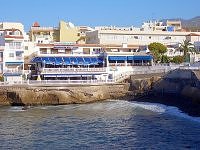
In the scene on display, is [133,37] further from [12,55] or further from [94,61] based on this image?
[12,55]

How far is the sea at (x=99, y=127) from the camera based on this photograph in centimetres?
2765

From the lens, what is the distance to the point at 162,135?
30.0m

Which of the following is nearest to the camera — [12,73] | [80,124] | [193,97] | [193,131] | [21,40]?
[193,131]

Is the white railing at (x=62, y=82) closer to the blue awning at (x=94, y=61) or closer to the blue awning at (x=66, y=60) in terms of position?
the blue awning at (x=94, y=61)

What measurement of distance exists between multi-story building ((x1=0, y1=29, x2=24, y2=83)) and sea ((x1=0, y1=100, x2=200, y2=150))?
10607mm

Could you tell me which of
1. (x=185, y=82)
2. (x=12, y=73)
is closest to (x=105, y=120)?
(x=185, y=82)

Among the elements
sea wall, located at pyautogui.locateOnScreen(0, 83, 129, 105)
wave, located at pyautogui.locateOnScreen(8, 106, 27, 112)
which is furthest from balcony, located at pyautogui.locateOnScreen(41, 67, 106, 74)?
wave, located at pyautogui.locateOnScreen(8, 106, 27, 112)

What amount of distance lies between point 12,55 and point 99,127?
2790 cm

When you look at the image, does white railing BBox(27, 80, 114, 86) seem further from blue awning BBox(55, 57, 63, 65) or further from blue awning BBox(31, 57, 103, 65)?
blue awning BBox(55, 57, 63, 65)

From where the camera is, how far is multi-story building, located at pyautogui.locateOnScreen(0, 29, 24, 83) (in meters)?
55.5

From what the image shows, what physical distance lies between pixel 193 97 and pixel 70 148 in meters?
19.5

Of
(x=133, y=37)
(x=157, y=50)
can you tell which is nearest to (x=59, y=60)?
(x=157, y=50)

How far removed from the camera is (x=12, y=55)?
192 ft

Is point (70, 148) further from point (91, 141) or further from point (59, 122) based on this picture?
point (59, 122)
